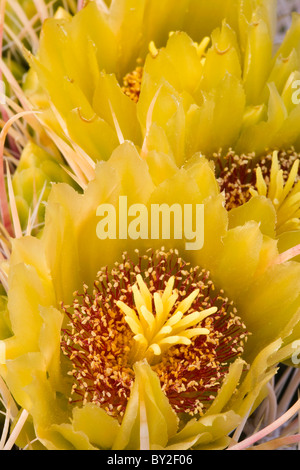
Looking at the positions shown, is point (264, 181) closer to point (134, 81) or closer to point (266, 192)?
point (266, 192)

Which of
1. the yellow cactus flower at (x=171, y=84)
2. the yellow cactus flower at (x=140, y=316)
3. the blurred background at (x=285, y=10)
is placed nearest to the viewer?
the yellow cactus flower at (x=140, y=316)

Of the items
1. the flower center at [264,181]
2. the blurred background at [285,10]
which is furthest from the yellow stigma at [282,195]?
the blurred background at [285,10]

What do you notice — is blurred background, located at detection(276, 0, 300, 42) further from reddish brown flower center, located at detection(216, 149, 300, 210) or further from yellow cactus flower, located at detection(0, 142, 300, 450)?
yellow cactus flower, located at detection(0, 142, 300, 450)

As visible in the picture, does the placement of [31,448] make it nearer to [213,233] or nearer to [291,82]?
[213,233]

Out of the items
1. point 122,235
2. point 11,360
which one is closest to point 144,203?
point 122,235

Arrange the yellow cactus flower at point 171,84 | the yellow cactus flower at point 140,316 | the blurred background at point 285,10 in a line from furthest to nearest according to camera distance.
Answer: the blurred background at point 285,10 < the yellow cactus flower at point 171,84 < the yellow cactus flower at point 140,316

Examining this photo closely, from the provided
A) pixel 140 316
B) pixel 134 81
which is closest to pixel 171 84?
pixel 134 81

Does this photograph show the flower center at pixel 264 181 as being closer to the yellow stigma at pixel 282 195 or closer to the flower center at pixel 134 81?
the yellow stigma at pixel 282 195
